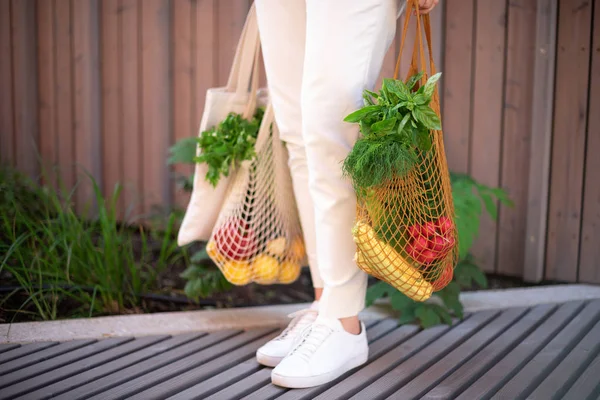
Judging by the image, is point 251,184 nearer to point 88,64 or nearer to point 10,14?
point 88,64

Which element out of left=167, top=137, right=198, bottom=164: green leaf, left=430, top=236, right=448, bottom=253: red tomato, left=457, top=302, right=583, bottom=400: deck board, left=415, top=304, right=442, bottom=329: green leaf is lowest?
left=457, top=302, right=583, bottom=400: deck board

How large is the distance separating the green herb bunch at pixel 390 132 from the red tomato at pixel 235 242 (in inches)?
23.1

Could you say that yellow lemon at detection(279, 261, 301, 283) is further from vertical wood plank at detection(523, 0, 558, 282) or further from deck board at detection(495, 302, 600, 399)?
vertical wood plank at detection(523, 0, 558, 282)

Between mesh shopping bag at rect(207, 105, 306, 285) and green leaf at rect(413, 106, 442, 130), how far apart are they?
2.04 feet

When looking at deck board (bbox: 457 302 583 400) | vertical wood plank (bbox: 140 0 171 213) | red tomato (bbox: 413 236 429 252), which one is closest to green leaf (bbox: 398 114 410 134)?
red tomato (bbox: 413 236 429 252)

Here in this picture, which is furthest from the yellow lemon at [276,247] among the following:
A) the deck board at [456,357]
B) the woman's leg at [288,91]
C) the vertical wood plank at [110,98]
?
the vertical wood plank at [110,98]

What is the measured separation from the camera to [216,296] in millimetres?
2621

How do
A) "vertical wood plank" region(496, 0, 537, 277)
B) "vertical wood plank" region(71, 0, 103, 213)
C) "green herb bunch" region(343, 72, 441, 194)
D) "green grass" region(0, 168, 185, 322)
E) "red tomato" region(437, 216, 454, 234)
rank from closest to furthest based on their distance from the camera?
1. "green herb bunch" region(343, 72, 441, 194)
2. "red tomato" region(437, 216, 454, 234)
3. "green grass" region(0, 168, 185, 322)
4. "vertical wood plank" region(496, 0, 537, 277)
5. "vertical wood plank" region(71, 0, 103, 213)

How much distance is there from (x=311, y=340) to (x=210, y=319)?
21.3 inches

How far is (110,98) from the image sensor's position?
3801 mm

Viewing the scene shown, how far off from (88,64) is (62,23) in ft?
1.18

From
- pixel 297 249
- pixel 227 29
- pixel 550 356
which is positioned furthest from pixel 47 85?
pixel 550 356

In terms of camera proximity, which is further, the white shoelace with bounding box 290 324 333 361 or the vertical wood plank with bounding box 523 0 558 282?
the vertical wood plank with bounding box 523 0 558 282

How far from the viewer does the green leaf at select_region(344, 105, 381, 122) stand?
150cm
